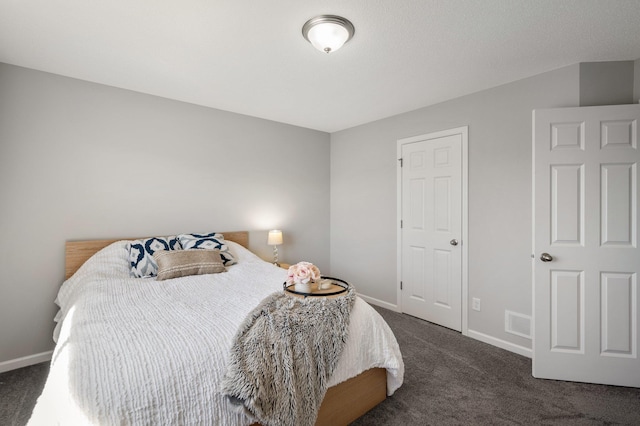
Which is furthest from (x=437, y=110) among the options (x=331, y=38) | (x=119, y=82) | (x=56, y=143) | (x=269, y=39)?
(x=56, y=143)

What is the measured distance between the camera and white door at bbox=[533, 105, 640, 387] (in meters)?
2.08

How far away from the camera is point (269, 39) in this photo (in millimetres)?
1993

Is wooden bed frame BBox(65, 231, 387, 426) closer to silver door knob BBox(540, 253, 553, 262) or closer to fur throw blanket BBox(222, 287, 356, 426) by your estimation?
fur throw blanket BBox(222, 287, 356, 426)

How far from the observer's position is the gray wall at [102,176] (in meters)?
2.38

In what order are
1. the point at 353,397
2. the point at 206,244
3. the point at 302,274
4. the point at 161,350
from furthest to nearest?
the point at 206,244 → the point at 302,274 → the point at 353,397 → the point at 161,350

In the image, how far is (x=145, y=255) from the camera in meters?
2.57

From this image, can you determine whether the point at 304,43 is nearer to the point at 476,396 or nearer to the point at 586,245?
the point at 586,245

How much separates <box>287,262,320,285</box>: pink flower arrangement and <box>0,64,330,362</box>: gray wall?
1755 millimetres

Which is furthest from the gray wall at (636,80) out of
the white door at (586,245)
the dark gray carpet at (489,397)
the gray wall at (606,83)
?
the dark gray carpet at (489,397)

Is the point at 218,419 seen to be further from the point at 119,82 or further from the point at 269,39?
the point at 119,82

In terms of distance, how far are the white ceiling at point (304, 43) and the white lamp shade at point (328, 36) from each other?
0.08 m

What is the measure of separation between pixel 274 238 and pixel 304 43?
2.23 metres

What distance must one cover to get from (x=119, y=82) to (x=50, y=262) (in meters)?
1.71

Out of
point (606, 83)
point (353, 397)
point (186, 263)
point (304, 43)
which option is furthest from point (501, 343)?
point (304, 43)
